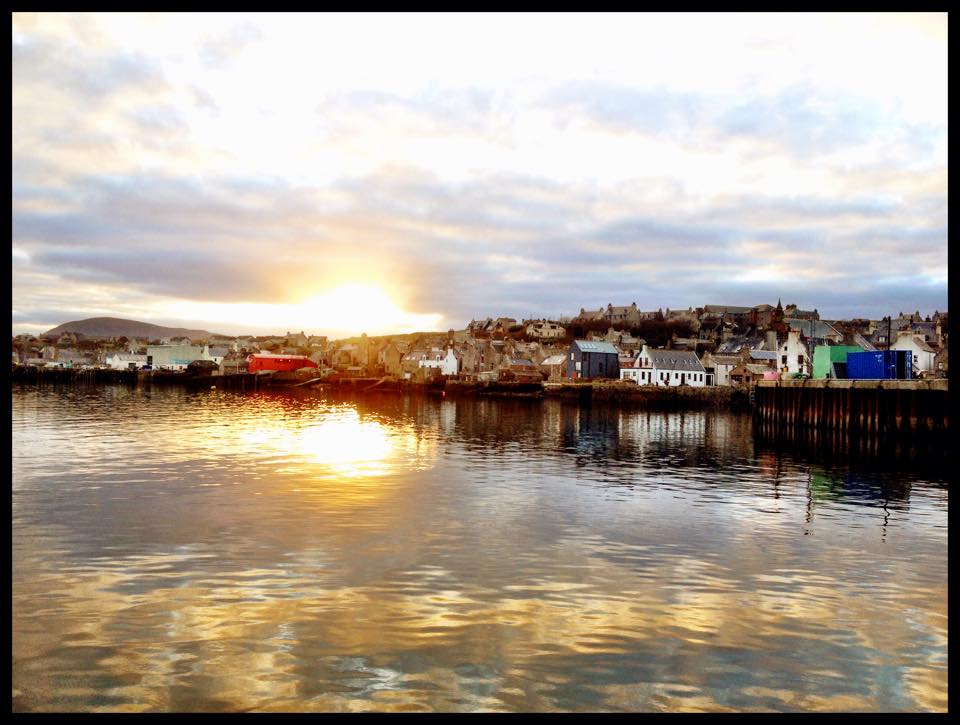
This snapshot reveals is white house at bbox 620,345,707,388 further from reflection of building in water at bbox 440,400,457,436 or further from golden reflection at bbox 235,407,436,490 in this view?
golden reflection at bbox 235,407,436,490

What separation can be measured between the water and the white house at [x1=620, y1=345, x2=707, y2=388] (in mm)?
97021

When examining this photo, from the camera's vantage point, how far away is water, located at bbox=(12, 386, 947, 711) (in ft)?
36.7

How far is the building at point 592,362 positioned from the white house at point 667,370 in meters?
7.25

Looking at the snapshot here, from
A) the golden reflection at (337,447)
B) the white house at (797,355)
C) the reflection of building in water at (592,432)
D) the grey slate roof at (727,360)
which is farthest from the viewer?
the grey slate roof at (727,360)

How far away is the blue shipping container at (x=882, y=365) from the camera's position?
59.2m

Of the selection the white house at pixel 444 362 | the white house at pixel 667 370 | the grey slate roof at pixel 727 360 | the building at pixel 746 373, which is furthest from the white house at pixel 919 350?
the white house at pixel 444 362

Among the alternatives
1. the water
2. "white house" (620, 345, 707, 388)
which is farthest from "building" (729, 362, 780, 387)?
the water

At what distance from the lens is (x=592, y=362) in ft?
460

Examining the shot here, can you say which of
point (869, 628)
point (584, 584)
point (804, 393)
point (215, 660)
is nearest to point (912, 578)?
point (869, 628)

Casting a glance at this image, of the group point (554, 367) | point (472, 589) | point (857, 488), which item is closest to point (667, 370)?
point (554, 367)

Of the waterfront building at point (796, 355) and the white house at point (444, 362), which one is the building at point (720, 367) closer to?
the waterfront building at point (796, 355)

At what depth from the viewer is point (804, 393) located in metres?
62.3

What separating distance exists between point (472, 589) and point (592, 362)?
12646 cm
